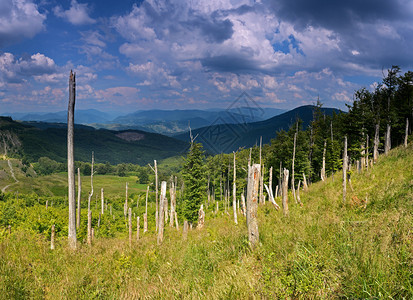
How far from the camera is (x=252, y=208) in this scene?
6.28 metres

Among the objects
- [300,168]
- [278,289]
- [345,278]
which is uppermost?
[345,278]

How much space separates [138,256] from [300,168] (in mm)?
32301

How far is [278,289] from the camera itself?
3.17 metres

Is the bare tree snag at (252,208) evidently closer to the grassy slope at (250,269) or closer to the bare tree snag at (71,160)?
the grassy slope at (250,269)

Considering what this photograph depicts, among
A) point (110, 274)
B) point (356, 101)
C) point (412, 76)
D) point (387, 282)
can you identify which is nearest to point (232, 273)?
point (387, 282)

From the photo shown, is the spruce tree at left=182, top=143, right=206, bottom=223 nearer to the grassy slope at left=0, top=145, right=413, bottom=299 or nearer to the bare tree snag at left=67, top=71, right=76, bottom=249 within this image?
the bare tree snag at left=67, top=71, right=76, bottom=249

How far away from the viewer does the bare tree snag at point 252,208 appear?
575cm

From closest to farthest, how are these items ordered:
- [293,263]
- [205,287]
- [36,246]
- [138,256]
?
1. [293,263]
2. [205,287]
3. [138,256]
4. [36,246]

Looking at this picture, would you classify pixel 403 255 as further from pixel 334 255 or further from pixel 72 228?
pixel 72 228

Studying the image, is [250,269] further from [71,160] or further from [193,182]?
[193,182]

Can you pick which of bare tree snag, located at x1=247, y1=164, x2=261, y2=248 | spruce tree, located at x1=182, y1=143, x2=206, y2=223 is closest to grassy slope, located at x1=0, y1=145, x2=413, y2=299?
bare tree snag, located at x1=247, y1=164, x2=261, y2=248

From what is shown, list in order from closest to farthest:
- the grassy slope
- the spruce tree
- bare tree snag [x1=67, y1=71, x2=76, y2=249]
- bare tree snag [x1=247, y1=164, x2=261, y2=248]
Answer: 1. the grassy slope
2. bare tree snag [x1=247, y1=164, x2=261, y2=248]
3. bare tree snag [x1=67, y1=71, x2=76, y2=249]
4. the spruce tree

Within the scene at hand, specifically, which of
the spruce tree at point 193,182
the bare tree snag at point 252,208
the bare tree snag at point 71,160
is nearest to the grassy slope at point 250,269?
the bare tree snag at point 252,208

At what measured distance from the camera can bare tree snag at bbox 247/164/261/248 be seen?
5752 mm
